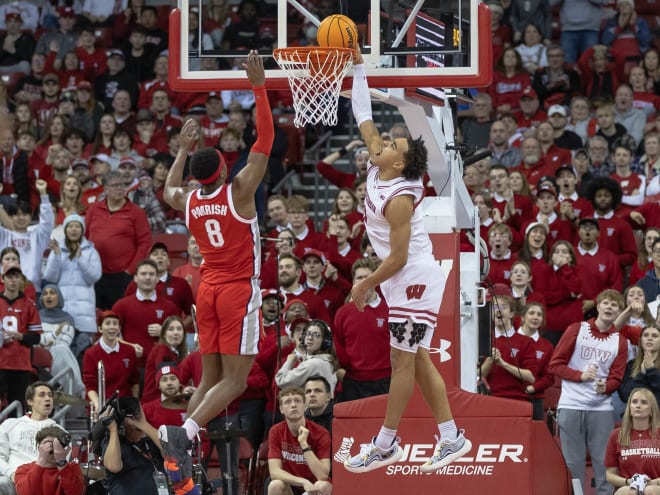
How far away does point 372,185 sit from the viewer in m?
9.41

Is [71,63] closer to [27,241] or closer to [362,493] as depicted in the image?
[27,241]

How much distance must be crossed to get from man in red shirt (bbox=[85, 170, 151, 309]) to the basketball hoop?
708 centimetres

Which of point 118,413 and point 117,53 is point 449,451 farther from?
point 117,53

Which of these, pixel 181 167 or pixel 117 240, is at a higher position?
pixel 181 167

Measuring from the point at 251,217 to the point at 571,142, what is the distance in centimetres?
981

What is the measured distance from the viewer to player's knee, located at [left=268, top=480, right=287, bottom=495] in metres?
12.5

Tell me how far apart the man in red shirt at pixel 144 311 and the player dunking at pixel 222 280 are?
17.9ft

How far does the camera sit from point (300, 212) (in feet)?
53.3

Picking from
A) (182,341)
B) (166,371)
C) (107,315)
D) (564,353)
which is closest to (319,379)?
(166,371)

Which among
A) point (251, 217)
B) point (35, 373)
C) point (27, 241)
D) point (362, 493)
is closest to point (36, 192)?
point (27, 241)

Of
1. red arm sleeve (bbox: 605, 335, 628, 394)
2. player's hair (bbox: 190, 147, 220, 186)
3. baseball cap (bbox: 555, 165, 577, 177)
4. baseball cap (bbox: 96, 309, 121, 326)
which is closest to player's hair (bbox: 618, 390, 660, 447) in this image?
red arm sleeve (bbox: 605, 335, 628, 394)

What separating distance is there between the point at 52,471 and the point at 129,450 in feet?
2.89

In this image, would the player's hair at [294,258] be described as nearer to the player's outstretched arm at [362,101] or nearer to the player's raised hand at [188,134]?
the player's raised hand at [188,134]

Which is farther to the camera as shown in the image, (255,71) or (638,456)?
(638,456)
